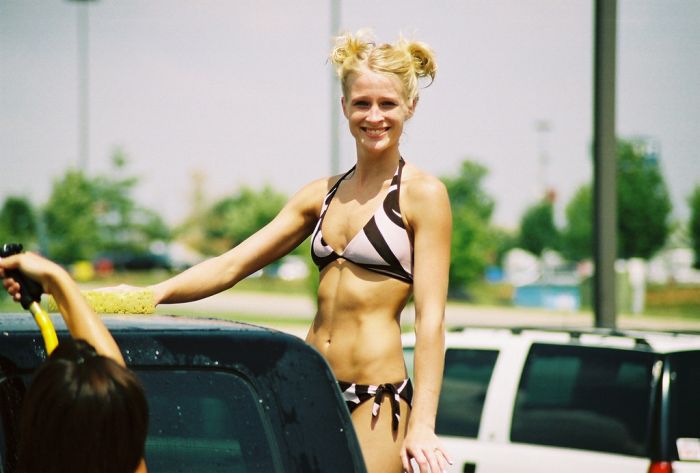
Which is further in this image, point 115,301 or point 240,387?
point 115,301

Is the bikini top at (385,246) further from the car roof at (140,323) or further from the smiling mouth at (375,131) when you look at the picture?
the car roof at (140,323)

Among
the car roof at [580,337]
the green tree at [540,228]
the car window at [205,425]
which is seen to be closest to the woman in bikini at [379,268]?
the car window at [205,425]

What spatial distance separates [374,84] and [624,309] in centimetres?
3847

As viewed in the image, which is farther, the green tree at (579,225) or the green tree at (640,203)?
the green tree at (579,225)

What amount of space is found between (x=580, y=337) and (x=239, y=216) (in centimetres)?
8123

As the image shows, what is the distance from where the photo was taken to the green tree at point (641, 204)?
149 ft

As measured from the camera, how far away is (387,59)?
2.91 meters

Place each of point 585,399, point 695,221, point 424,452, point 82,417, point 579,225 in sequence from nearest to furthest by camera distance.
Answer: point 82,417, point 424,452, point 585,399, point 695,221, point 579,225

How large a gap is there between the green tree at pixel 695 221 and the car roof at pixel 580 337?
43.9m

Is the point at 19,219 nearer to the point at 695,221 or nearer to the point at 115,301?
the point at 695,221

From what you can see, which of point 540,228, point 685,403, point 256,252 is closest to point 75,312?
point 256,252

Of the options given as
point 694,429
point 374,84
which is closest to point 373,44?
point 374,84

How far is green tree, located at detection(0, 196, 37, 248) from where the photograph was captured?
45.6 m

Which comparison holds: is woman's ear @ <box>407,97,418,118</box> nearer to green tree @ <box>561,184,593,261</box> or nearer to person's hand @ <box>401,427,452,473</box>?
person's hand @ <box>401,427,452,473</box>
